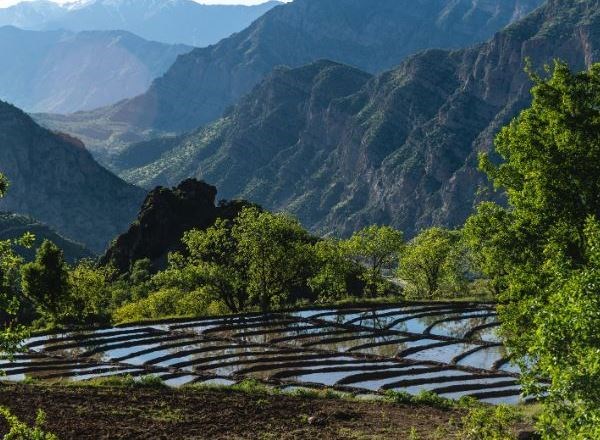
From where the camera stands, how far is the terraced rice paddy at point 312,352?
4322 cm

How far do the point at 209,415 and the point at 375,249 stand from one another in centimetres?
6404

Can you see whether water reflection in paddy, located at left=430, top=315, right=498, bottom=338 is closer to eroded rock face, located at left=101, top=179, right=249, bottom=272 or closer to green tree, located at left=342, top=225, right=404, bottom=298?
green tree, located at left=342, top=225, right=404, bottom=298

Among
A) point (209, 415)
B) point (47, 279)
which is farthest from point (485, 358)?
point (47, 279)

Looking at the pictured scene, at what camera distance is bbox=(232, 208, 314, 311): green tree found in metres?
75.6

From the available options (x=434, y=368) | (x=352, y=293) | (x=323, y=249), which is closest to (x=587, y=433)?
(x=434, y=368)

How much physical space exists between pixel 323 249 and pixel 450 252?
18507mm

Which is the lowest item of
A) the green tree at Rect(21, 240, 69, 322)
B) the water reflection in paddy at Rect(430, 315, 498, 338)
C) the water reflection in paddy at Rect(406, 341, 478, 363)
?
the water reflection in paddy at Rect(406, 341, 478, 363)

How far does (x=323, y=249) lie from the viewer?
284 feet

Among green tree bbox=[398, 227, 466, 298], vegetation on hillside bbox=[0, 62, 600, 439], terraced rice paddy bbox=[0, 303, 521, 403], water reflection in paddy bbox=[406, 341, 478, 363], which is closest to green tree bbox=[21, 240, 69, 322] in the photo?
vegetation on hillside bbox=[0, 62, 600, 439]

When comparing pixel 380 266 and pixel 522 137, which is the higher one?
pixel 522 137

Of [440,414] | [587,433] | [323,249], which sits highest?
[323,249]

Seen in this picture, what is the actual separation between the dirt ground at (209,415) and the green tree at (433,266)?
184ft

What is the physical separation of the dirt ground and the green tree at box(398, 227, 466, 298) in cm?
5611

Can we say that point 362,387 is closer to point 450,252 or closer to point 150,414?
point 150,414
